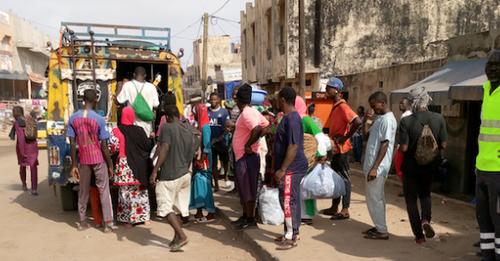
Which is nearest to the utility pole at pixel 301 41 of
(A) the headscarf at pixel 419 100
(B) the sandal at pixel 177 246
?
(A) the headscarf at pixel 419 100

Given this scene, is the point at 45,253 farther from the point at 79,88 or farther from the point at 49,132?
the point at 79,88

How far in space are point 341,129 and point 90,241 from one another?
356 centimetres

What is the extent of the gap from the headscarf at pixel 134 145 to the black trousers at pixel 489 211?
4072 mm

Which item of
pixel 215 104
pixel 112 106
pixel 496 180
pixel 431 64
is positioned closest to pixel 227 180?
pixel 215 104

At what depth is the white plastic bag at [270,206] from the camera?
561 cm

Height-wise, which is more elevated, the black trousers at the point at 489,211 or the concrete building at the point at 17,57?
the concrete building at the point at 17,57

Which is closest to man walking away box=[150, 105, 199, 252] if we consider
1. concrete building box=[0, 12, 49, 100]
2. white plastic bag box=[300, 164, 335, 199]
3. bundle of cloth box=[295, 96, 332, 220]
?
bundle of cloth box=[295, 96, 332, 220]

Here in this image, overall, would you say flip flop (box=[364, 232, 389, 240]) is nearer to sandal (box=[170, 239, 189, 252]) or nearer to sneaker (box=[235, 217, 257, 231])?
sneaker (box=[235, 217, 257, 231])

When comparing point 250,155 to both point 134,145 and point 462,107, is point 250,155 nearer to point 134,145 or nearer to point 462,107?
point 134,145

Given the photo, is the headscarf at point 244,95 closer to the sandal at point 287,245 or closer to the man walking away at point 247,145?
the man walking away at point 247,145

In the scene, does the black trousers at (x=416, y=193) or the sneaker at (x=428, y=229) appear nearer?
the black trousers at (x=416, y=193)

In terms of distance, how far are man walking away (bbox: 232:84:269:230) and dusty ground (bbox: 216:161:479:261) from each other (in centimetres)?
54

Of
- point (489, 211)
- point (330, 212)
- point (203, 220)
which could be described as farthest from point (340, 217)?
point (489, 211)

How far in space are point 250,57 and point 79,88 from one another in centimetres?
2045
